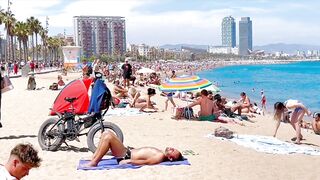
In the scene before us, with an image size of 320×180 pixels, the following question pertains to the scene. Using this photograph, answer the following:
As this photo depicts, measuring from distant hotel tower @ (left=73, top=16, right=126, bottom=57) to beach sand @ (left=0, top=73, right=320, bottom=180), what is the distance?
176 m

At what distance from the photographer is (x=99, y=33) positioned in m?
195

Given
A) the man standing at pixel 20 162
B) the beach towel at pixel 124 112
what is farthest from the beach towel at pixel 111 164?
the beach towel at pixel 124 112

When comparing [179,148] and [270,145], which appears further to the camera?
[270,145]

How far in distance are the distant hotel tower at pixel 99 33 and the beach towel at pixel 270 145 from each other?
587ft

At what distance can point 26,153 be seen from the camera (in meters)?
3.13

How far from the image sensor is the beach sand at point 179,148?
281 inches

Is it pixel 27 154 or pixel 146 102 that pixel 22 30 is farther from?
pixel 27 154

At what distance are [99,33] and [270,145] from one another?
188995mm

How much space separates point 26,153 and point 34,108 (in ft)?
43.3

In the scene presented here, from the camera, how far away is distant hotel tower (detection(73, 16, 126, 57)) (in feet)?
625

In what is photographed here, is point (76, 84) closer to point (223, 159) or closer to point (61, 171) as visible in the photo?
point (61, 171)

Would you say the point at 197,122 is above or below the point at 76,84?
below

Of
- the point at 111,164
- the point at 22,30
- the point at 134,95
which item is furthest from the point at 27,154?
the point at 22,30

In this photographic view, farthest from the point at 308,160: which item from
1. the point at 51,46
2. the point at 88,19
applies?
the point at 88,19
